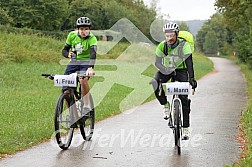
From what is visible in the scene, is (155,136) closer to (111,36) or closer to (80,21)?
(80,21)

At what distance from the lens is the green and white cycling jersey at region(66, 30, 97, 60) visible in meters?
8.88

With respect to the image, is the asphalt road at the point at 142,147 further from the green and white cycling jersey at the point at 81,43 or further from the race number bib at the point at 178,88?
the green and white cycling jersey at the point at 81,43

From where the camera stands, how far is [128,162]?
7.46 meters

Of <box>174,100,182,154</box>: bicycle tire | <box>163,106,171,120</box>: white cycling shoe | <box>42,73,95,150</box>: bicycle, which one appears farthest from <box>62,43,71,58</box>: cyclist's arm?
<box>174,100,182,154</box>: bicycle tire

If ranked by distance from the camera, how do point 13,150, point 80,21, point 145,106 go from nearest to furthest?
point 13,150 → point 80,21 → point 145,106

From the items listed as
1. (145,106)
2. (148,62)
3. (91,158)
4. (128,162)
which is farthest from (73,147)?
(148,62)

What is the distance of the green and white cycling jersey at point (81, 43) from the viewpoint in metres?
8.88

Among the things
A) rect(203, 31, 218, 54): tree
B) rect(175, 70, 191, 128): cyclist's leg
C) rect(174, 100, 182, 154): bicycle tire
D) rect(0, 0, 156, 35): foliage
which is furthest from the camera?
rect(203, 31, 218, 54): tree

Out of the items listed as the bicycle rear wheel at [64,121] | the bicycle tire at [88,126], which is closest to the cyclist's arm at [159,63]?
the bicycle tire at [88,126]

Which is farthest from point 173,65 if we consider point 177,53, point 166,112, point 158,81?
point 166,112

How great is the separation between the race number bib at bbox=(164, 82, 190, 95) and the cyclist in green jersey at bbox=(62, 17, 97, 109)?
56.9 inches

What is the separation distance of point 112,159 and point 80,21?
2.55 metres

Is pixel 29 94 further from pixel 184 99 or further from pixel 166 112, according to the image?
pixel 184 99

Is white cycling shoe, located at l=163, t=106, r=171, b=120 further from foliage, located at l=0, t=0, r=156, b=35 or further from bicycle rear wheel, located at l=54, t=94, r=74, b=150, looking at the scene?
foliage, located at l=0, t=0, r=156, b=35
